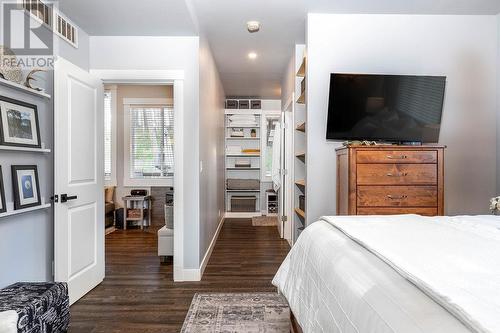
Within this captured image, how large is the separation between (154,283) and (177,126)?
1.53m

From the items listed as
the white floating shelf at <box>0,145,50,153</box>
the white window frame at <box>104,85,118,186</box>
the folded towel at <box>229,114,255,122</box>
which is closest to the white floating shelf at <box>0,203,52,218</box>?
the white floating shelf at <box>0,145,50,153</box>

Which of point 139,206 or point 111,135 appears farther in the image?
point 111,135

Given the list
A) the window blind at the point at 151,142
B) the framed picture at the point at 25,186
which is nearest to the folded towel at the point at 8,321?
the framed picture at the point at 25,186

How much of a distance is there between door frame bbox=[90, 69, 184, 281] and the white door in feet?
0.63

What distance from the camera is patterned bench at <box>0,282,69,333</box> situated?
1.59 meters

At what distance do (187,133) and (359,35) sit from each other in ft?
6.23

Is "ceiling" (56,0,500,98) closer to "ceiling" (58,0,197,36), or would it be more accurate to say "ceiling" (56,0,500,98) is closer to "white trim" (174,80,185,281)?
"ceiling" (58,0,197,36)

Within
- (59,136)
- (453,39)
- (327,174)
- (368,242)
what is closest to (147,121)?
(59,136)

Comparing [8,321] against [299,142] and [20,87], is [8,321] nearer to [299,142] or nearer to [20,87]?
[20,87]

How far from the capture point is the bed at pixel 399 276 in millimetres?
663

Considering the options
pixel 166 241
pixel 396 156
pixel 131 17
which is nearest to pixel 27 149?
pixel 131 17

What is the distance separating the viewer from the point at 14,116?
205 centimetres

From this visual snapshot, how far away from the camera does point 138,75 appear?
10.3ft

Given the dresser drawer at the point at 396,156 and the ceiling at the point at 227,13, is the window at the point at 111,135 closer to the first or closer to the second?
the ceiling at the point at 227,13
